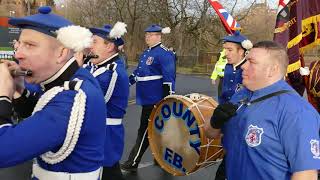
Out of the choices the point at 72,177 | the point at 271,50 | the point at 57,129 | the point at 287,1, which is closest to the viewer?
the point at 57,129

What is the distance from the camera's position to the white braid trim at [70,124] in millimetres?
2113

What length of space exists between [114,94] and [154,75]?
262cm

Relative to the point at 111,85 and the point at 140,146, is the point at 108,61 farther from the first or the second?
the point at 140,146

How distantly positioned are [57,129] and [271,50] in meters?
1.40

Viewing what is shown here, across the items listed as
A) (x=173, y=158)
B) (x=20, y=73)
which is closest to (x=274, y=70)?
(x=20, y=73)

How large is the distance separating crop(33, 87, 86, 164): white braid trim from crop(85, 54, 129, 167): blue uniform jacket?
210cm

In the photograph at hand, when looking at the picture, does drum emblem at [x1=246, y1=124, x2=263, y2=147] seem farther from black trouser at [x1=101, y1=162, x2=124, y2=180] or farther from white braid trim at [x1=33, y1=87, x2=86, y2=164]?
black trouser at [x1=101, y1=162, x2=124, y2=180]

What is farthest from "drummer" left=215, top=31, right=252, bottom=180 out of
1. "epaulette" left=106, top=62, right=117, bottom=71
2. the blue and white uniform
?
the blue and white uniform

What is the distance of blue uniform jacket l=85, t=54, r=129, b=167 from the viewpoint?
4371 millimetres

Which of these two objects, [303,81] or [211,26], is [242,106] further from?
[211,26]

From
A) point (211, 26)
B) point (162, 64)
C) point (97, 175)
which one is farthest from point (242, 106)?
point (211, 26)

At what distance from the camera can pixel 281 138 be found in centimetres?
253

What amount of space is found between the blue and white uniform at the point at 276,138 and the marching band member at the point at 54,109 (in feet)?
2.80

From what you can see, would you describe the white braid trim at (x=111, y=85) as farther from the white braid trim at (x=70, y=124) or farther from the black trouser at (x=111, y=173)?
the white braid trim at (x=70, y=124)
